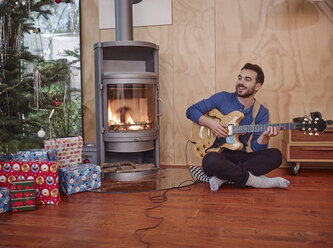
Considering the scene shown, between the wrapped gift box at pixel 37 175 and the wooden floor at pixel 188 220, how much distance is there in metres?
0.10

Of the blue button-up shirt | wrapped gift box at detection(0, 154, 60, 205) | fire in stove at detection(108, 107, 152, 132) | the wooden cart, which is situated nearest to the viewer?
wrapped gift box at detection(0, 154, 60, 205)

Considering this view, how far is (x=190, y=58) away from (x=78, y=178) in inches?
66.0

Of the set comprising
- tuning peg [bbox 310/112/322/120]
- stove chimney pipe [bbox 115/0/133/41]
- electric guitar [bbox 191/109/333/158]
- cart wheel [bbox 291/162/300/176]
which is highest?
stove chimney pipe [bbox 115/0/133/41]

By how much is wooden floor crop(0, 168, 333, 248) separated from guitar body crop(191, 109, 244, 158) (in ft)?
1.00

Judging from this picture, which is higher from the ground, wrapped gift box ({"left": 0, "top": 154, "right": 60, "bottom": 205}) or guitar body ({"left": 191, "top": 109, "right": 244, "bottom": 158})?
guitar body ({"left": 191, "top": 109, "right": 244, "bottom": 158})

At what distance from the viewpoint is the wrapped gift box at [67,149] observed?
8.14ft

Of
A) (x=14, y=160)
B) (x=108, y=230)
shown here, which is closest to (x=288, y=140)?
(x=108, y=230)

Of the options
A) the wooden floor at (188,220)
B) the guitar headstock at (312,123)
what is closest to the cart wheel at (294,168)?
the wooden floor at (188,220)

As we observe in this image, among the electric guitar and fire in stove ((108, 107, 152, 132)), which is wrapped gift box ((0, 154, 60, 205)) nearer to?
fire in stove ((108, 107, 152, 132))

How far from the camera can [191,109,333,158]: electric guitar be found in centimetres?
229

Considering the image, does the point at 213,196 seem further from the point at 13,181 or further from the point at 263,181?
the point at 13,181

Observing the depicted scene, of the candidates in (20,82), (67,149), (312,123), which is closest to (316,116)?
(312,123)

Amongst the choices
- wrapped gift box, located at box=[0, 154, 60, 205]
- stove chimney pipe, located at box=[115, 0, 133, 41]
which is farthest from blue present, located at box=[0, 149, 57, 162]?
stove chimney pipe, located at box=[115, 0, 133, 41]

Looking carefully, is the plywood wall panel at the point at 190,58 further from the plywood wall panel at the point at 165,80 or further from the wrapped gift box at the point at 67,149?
the wrapped gift box at the point at 67,149
